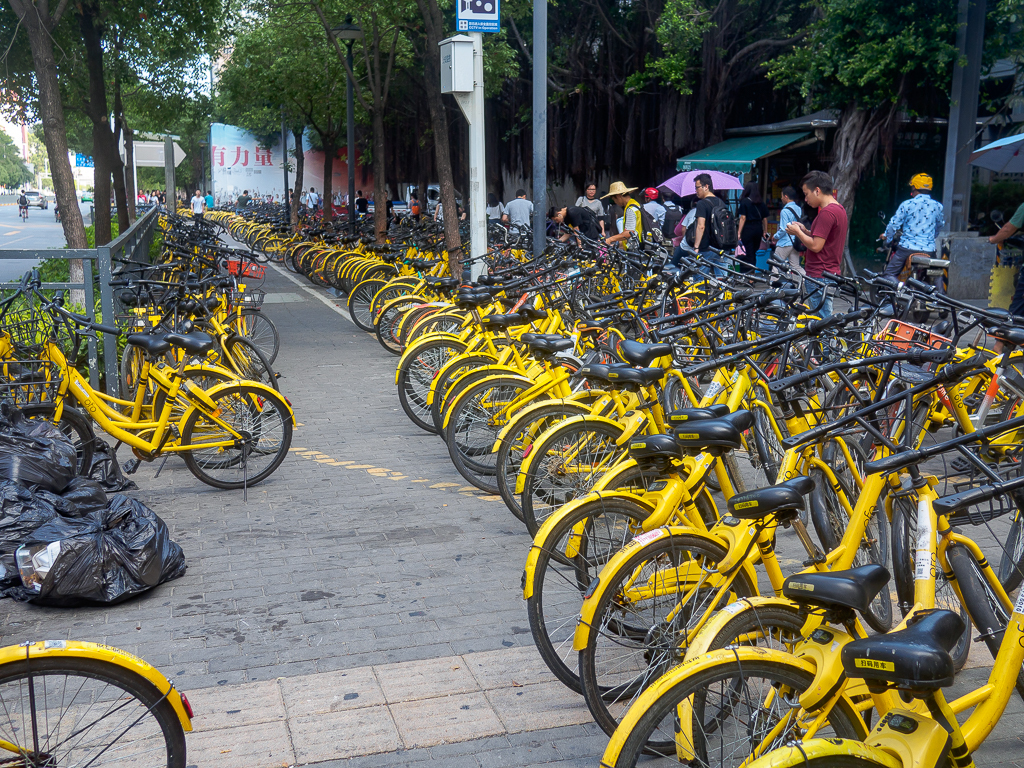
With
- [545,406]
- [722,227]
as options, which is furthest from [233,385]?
[722,227]

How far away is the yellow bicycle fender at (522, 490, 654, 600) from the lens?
137 inches

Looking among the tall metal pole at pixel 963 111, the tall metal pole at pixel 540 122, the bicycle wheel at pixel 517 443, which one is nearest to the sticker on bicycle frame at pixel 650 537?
the bicycle wheel at pixel 517 443

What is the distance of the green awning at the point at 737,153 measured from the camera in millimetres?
18688

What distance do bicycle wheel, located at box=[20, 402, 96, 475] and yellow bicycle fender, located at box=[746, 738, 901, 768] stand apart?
4.98 m

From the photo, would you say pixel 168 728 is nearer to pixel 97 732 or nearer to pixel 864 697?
pixel 97 732

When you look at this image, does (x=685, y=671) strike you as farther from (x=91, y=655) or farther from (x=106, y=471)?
(x=106, y=471)

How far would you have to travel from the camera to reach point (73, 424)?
6.12 meters

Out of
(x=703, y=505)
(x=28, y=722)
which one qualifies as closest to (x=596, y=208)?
Result: (x=703, y=505)

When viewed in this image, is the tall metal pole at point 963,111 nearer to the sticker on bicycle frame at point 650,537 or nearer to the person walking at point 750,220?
the person walking at point 750,220

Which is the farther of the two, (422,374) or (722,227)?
(722,227)

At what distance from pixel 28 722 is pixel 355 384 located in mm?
6694

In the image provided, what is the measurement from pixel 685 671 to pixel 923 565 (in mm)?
747

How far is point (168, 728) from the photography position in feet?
8.85

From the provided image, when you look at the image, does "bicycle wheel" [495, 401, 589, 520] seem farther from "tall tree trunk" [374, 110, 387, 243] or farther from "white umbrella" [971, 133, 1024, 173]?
"tall tree trunk" [374, 110, 387, 243]
